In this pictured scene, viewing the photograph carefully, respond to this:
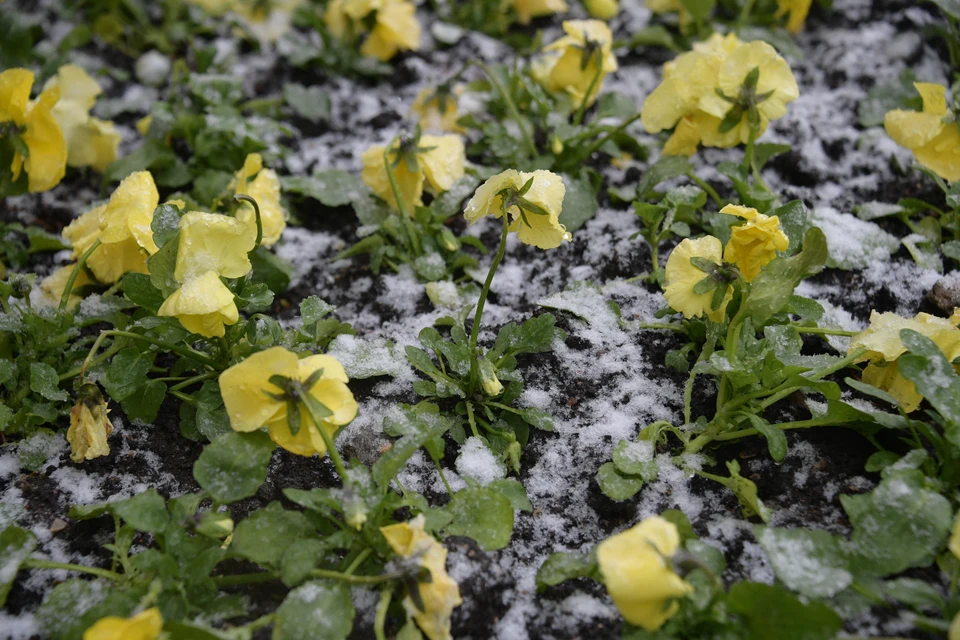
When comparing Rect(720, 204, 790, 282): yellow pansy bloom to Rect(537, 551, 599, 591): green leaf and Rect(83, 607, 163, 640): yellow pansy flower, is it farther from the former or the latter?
Rect(83, 607, 163, 640): yellow pansy flower

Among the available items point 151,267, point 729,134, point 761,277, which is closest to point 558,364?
point 761,277

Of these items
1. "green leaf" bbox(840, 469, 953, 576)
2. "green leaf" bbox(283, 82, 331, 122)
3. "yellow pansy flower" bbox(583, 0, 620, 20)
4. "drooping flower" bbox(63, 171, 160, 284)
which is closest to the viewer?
"green leaf" bbox(840, 469, 953, 576)

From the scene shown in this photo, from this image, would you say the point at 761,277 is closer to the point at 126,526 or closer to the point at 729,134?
the point at 729,134

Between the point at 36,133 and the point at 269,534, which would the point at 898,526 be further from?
the point at 36,133

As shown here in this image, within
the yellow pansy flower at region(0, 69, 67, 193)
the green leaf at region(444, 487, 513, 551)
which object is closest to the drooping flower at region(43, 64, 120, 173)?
the yellow pansy flower at region(0, 69, 67, 193)

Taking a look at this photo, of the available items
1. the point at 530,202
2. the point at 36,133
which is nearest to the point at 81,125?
the point at 36,133

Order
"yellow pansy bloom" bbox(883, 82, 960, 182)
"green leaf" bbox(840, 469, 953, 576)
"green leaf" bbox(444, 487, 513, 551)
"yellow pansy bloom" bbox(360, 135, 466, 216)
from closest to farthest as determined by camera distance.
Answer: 1. "green leaf" bbox(840, 469, 953, 576)
2. "green leaf" bbox(444, 487, 513, 551)
3. "yellow pansy bloom" bbox(883, 82, 960, 182)
4. "yellow pansy bloom" bbox(360, 135, 466, 216)
